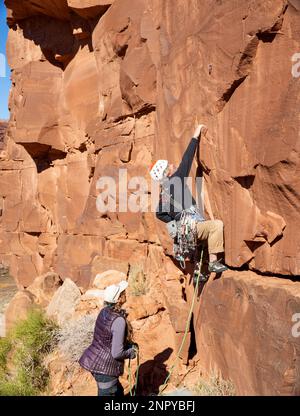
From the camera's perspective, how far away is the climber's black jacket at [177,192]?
5.70 metres

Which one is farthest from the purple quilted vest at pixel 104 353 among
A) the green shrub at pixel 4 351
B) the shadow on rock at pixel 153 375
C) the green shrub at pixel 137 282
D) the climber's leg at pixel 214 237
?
the green shrub at pixel 4 351

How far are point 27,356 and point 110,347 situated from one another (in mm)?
3214

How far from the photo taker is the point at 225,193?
17.0 ft

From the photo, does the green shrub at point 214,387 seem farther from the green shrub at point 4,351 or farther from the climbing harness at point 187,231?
the green shrub at point 4,351

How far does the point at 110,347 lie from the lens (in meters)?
4.25

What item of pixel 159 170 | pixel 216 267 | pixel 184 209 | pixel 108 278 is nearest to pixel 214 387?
pixel 216 267

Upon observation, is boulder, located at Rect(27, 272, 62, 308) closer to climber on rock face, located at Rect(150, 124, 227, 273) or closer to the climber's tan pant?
climber on rock face, located at Rect(150, 124, 227, 273)

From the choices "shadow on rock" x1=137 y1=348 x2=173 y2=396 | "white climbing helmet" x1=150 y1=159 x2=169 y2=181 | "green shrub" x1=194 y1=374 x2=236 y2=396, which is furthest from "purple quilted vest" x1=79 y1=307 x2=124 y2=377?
"white climbing helmet" x1=150 y1=159 x2=169 y2=181

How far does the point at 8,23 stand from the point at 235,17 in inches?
511

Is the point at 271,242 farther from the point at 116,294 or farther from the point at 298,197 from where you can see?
the point at 116,294

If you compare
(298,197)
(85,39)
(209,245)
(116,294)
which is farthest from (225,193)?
(85,39)

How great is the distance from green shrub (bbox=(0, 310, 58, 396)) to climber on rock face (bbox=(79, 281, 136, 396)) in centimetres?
258

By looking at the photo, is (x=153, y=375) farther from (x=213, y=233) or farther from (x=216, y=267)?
(x=213, y=233)

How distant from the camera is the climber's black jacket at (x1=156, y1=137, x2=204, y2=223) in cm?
570
